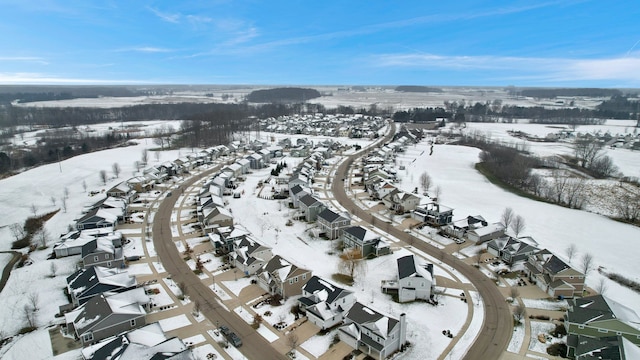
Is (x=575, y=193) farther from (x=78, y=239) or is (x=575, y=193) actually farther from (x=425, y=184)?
(x=78, y=239)

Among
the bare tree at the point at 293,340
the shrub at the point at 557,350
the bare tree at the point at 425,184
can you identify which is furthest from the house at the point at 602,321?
the bare tree at the point at 425,184

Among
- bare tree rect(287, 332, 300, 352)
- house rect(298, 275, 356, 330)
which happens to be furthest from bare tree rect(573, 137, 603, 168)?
bare tree rect(287, 332, 300, 352)

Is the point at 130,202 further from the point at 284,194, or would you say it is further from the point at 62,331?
the point at 62,331

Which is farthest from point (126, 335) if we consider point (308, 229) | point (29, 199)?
point (29, 199)

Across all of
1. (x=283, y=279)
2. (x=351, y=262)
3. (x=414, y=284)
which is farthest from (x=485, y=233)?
(x=283, y=279)

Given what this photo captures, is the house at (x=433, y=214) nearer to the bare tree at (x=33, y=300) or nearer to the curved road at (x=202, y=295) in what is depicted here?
the curved road at (x=202, y=295)

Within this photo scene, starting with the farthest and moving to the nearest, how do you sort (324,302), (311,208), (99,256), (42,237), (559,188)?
(559,188), (311,208), (42,237), (99,256), (324,302)
